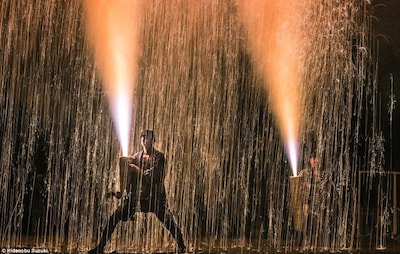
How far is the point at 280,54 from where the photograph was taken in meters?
14.0

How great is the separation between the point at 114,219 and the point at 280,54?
7321 millimetres

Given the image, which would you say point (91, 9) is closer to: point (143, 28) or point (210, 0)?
point (143, 28)

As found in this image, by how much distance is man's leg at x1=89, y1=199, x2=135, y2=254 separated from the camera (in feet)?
26.2

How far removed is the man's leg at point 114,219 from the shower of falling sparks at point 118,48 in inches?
132

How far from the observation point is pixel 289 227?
11.9m

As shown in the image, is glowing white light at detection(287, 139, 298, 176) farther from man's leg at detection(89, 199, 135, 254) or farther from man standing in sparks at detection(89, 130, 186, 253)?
man's leg at detection(89, 199, 135, 254)

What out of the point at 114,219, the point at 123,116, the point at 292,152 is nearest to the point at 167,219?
the point at 114,219

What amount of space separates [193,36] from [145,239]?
5.27 metres

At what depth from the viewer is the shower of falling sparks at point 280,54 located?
1338 cm

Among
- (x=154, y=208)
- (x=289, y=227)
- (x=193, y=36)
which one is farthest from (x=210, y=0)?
(x=154, y=208)

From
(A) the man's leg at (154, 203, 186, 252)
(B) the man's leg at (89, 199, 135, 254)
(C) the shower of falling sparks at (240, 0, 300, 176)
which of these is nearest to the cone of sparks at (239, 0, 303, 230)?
(C) the shower of falling sparks at (240, 0, 300, 176)

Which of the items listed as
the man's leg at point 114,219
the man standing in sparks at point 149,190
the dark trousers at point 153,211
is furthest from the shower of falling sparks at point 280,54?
the man's leg at point 114,219

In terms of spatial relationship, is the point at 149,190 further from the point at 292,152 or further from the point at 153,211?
the point at 292,152

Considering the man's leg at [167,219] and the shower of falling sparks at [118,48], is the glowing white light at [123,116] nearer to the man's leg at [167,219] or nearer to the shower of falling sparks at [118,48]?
the shower of falling sparks at [118,48]
